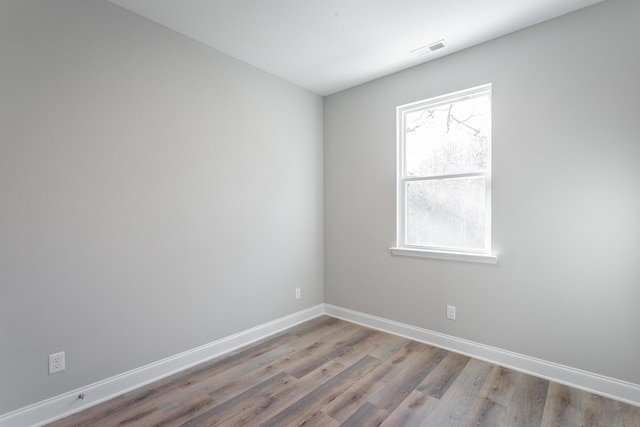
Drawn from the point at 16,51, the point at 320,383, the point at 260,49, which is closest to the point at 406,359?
the point at 320,383

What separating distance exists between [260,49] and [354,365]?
9.44 feet

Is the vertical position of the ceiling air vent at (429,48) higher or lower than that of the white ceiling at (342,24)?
lower

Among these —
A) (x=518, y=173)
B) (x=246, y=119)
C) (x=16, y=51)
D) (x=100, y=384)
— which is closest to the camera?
(x=16, y=51)

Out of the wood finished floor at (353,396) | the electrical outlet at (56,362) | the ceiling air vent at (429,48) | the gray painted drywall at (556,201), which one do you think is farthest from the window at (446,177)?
the electrical outlet at (56,362)

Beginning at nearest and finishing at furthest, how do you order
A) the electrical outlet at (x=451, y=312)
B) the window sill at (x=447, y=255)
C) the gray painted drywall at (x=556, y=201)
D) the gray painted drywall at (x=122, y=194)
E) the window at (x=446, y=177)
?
the gray painted drywall at (x=122, y=194), the gray painted drywall at (x=556, y=201), the window sill at (x=447, y=255), the window at (x=446, y=177), the electrical outlet at (x=451, y=312)

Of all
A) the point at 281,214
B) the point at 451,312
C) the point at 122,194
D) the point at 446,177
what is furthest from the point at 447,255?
the point at 122,194

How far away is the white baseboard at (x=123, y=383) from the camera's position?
6.04ft

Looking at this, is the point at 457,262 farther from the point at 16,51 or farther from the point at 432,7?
the point at 16,51

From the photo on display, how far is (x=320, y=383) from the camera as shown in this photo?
233 cm

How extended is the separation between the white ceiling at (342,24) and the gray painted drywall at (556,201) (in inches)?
8.8

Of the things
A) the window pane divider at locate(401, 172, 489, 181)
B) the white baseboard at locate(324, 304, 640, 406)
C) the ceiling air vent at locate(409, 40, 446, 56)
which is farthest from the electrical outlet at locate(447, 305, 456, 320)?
the ceiling air vent at locate(409, 40, 446, 56)

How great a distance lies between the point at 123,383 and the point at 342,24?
3115mm

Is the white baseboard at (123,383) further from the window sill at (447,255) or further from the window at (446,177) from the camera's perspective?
the window at (446,177)

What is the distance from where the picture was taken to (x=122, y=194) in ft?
7.31
